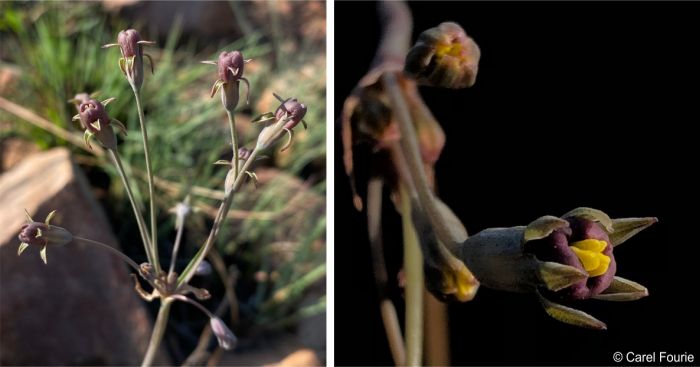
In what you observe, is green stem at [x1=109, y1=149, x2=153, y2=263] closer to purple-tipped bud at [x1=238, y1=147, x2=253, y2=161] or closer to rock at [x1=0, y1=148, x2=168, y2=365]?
purple-tipped bud at [x1=238, y1=147, x2=253, y2=161]

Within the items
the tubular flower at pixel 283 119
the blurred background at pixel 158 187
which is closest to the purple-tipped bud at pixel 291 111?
the tubular flower at pixel 283 119

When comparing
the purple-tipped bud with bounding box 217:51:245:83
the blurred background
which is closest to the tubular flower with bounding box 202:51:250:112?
the purple-tipped bud with bounding box 217:51:245:83

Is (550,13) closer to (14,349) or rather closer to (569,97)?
(569,97)

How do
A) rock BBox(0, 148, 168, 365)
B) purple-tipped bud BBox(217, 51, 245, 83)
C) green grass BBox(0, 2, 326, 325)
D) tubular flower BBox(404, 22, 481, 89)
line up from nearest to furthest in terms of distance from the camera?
purple-tipped bud BBox(217, 51, 245, 83), tubular flower BBox(404, 22, 481, 89), rock BBox(0, 148, 168, 365), green grass BBox(0, 2, 326, 325)

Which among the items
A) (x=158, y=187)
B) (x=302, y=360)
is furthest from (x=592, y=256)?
(x=158, y=187)

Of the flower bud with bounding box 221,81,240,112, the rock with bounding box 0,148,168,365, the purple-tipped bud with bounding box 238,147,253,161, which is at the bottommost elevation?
the rock with bounding box 0,148,168,365

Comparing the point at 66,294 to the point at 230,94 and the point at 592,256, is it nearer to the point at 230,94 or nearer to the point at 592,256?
the point at 230,94

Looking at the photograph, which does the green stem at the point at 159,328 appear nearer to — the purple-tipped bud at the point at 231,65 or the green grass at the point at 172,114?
the purple-tipped bud at the point at 231,65

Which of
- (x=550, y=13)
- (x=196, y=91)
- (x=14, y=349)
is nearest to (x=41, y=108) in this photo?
(x=196, y=91)
